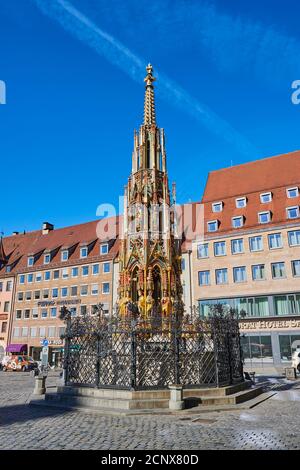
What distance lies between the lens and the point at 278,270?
34719mm

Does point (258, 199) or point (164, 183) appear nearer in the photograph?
point (164, 183)

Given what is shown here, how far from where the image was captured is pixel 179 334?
12891mm

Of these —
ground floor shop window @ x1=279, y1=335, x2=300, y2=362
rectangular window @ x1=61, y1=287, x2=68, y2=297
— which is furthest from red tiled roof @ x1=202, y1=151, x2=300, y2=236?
rectangular window @ x1=61, y1=287, x2=68, y2=297

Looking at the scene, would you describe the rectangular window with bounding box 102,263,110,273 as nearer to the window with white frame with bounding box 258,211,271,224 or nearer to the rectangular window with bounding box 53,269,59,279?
the rectangular window with bounding box 53,269,59,279

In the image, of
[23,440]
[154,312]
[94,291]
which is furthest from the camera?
[94,291]

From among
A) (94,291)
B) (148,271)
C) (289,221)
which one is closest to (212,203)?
(289,221)

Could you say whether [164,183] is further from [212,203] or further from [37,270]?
[37,270]

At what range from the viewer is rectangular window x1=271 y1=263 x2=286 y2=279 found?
34.5 meters

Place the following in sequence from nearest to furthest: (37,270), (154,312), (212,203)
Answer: (154,312) < (212,203) < (37,270)

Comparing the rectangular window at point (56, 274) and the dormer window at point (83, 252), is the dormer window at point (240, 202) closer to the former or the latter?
the dormer window at point (83, 252)

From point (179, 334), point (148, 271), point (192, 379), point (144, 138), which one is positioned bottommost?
point (192, 379)

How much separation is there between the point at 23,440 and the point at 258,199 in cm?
3465

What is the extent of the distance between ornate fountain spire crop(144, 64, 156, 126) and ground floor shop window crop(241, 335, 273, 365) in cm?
2232

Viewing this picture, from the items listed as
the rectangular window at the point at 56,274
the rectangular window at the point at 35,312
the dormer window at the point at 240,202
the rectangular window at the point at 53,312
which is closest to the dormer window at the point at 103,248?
the rectangular window at the point at 56,274
